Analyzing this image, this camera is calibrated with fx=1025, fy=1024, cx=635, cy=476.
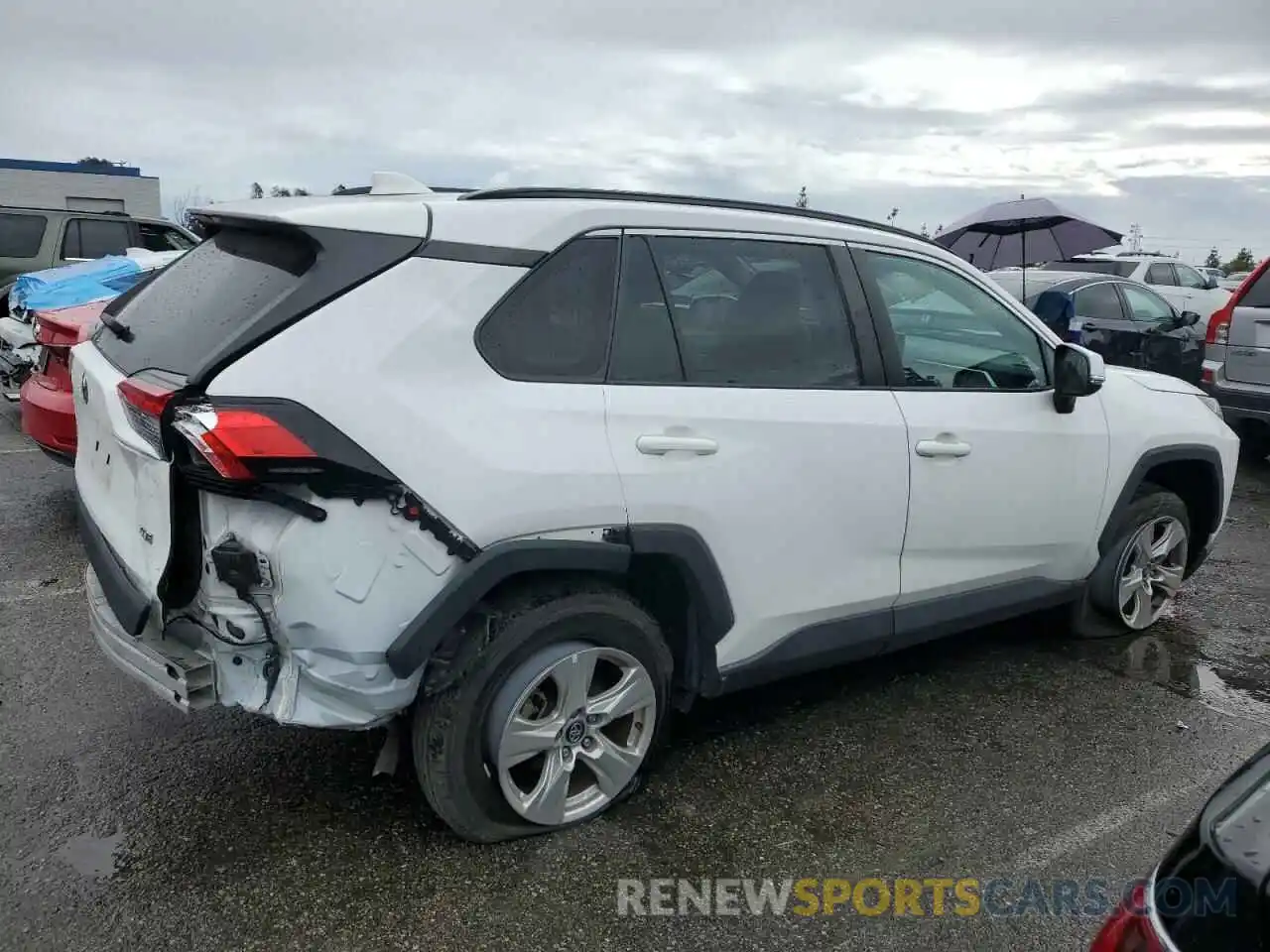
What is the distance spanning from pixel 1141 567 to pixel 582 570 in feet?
9.71

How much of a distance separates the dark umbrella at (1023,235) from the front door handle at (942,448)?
707 centimetres

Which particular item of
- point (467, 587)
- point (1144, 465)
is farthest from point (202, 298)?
point (1144, 465)

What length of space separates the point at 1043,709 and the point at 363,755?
2.56m

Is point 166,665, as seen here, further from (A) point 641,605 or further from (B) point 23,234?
(B) point 23,234

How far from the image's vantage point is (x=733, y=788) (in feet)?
10.9

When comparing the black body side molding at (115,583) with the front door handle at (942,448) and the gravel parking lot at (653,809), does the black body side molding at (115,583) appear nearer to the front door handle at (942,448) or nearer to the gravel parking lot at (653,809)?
the gravel parking lot at (653,809)

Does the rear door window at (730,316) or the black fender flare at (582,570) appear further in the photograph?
the rear door window at (730,316)

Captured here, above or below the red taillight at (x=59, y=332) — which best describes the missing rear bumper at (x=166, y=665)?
below

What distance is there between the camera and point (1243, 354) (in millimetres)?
7723

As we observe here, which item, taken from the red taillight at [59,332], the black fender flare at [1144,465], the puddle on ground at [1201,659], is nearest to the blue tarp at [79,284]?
the red taillight at [59,332]

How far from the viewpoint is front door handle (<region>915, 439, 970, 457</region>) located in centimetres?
346

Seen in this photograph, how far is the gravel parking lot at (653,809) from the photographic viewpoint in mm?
2645

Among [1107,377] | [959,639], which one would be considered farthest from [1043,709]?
[1107,377]

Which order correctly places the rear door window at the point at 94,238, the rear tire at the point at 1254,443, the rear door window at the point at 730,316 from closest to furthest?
the rear door window at the point at 730,316
the rear tire at the point at 1254,443
the rear door window at the point at 94,238
